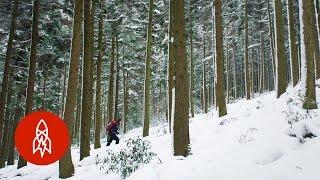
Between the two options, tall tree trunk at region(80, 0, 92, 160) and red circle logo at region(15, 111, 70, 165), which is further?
tall tree trunk at region(80, 0, 92, 160)

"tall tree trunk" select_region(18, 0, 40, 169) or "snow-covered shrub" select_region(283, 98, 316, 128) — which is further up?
"tall tree trunk" select_region(18, 0, 40, 169)

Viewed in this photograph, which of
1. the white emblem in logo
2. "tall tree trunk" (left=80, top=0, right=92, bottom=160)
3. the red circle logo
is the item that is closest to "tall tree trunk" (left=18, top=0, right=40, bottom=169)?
"tall tree trunk" (left=80, top=0, right=92, bottom=160)

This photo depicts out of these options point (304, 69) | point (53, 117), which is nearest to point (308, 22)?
point (304, 69)

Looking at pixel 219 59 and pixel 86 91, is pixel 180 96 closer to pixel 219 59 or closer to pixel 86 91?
pixel 219 59

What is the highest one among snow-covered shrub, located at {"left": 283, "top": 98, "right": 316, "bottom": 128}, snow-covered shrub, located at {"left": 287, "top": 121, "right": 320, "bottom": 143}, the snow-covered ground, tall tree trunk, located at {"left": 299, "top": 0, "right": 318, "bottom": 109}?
tall tree trunk, located at {"left": 299, "top": 0, "right": 318, "bottom": 109}

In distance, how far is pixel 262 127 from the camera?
32.6ft

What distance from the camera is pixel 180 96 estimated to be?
985cm

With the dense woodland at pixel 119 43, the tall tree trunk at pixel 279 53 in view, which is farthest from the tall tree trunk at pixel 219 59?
the tall tree trunk at pixel 279 53

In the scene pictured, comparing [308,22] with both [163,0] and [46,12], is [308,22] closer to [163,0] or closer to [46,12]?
[163,0]

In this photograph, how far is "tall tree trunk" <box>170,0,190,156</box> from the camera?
31.9ft

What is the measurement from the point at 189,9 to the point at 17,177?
52.9 ft

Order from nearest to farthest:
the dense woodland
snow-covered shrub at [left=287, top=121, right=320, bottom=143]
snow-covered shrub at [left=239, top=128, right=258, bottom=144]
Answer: snow-covered shrub at [left=287, top=121, right=320, bottom=143], snow-covered shrub at [left=239, top=128, right=258, bottom=144], the dense woodland

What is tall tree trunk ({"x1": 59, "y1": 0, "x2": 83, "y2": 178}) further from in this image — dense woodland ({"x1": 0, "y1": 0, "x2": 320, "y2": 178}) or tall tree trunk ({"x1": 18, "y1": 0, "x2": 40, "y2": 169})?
tall tree trunk ({"x1": 18, "y1": 0, "x2": 40, "y2": 169})

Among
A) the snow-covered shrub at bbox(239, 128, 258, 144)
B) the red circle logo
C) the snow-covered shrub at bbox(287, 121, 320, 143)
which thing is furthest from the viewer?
the red circle logo
